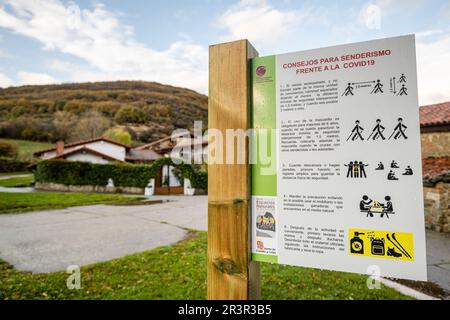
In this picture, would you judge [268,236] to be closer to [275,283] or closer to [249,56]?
[249,56]

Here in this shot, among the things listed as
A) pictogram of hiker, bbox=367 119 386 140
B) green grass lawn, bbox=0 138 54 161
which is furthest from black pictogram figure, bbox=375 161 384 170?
green grass lawn, bbox=0 138 54 161

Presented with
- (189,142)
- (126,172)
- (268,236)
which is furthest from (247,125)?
(189,142)

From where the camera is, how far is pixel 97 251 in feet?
17.7

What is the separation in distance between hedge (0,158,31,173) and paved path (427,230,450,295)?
118 ft

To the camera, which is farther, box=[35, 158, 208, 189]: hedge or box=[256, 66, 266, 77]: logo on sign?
box=[35, 158, 208, 189]: hedge

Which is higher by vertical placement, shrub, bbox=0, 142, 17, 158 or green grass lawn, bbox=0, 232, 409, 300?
shrub, bbox=0, 142, 17, 158

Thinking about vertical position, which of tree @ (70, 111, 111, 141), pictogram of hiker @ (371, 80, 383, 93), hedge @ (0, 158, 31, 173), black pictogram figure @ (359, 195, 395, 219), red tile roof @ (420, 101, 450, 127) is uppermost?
tree @ (70, 111, 111, 141)

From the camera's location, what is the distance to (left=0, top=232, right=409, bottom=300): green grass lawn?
3270 mm

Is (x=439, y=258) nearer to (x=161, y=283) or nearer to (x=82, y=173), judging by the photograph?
(x=161, y=283)

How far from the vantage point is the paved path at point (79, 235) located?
196 inches

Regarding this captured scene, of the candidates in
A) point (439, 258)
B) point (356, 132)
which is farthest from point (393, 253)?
point (439, 258)

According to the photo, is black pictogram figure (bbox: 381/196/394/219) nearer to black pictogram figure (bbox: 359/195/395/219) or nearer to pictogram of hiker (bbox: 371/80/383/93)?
black pictogram figure (bbox: 359/195/395/219)

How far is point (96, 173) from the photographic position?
68.1ft
